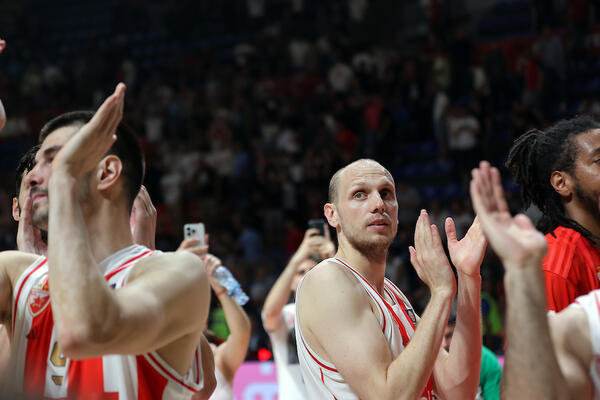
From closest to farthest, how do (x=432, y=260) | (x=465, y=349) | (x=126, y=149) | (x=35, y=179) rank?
(x=35, y=179), (x=126, y=149), (x=432, y=260), (x=465, y=349)

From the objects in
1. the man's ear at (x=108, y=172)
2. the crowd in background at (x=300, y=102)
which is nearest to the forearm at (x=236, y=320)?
the man's ear at (x=108, y=172)

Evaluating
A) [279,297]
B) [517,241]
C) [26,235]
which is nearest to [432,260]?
[517,241]

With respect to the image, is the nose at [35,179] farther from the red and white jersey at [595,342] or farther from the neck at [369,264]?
the red and white jersey at [595,342]

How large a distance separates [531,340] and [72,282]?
130 centimetres

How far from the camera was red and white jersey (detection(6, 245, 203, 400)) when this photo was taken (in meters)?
2.36

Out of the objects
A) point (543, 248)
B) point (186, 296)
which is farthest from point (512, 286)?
point (186, 296)

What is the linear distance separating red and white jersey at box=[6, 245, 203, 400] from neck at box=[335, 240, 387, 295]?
1.22 meters

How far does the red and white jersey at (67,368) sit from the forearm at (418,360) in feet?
2.63

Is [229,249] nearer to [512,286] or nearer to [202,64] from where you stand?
[202,64]

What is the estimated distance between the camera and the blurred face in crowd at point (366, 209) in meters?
3.46

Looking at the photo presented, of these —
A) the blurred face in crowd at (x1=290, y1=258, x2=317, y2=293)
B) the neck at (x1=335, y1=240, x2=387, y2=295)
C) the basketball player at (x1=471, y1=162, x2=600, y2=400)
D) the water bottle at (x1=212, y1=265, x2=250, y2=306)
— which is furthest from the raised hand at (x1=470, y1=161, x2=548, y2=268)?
the blurred face in crowd at (x1=290, y1=258, x2=317, y2=293)

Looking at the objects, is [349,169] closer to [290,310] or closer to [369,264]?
[369,264]

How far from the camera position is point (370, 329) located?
2953 millimetres

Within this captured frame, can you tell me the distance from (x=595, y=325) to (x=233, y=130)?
11930 millimetres
